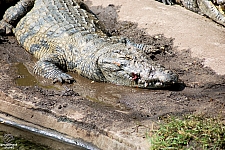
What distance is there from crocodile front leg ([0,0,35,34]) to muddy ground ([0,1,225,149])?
77 cm

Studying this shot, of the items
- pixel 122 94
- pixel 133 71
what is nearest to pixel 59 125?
pixel 122 94

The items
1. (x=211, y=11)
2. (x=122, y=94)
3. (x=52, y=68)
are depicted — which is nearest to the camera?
(x=122, y=94)

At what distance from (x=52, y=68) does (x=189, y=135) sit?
2.64 meters

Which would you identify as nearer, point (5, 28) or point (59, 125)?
point (59, 125)

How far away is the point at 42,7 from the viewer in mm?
7492

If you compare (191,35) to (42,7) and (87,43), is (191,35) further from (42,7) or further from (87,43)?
(42,7)

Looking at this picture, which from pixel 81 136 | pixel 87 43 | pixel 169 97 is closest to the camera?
pixel 81 136

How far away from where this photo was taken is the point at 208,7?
8.44 metres

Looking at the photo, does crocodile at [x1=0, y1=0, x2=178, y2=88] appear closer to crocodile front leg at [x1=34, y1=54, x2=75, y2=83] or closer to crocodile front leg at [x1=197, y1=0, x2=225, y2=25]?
crocodile front leg at [x1=34, y1=54, x2=75, y2=83]

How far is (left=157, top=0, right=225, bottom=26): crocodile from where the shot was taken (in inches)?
321

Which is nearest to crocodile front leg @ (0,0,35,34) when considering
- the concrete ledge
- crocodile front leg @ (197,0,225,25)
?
the concrete ledge

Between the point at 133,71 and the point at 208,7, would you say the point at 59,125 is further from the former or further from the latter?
the point at 208,7

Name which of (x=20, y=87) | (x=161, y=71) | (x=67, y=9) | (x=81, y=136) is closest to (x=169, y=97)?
(x=161, y=71)

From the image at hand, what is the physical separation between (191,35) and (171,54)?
606 millimetres
